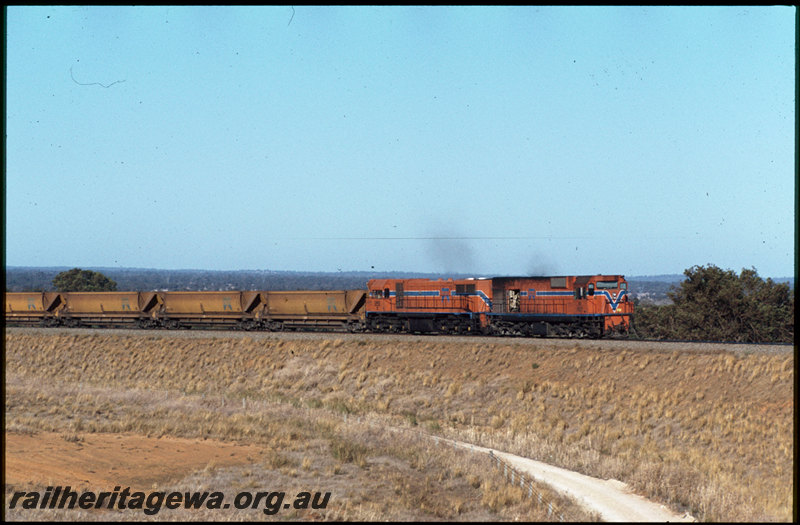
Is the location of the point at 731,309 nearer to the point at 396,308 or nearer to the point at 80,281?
the point at 396,308

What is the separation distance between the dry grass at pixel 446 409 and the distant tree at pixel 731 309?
95.6 ft

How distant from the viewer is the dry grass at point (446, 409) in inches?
910

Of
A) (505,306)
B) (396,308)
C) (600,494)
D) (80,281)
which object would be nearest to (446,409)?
(505,306)

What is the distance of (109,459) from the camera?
24.6 meters

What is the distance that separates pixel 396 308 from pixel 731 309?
31.5 meters

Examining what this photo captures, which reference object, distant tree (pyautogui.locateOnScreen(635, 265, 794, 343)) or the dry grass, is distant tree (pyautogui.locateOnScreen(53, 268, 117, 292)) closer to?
the dry grass

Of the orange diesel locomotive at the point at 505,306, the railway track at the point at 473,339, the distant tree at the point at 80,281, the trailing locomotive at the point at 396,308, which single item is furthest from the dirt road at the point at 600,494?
the distant tree at the point at 80,281

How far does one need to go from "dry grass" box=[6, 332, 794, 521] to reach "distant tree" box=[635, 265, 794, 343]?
2914 cm

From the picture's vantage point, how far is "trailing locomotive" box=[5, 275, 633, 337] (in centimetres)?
4372

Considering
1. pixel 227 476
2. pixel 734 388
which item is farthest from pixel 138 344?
pixel 734 388

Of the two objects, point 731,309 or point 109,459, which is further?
point 731,309

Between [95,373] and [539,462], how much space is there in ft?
104

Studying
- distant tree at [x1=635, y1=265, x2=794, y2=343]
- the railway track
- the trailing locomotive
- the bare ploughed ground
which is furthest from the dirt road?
distant tree at [x1=635, y1=265, x2=794, y2=343]

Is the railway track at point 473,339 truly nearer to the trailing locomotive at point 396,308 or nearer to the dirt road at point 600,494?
the trailing locomotive at point 396,308
